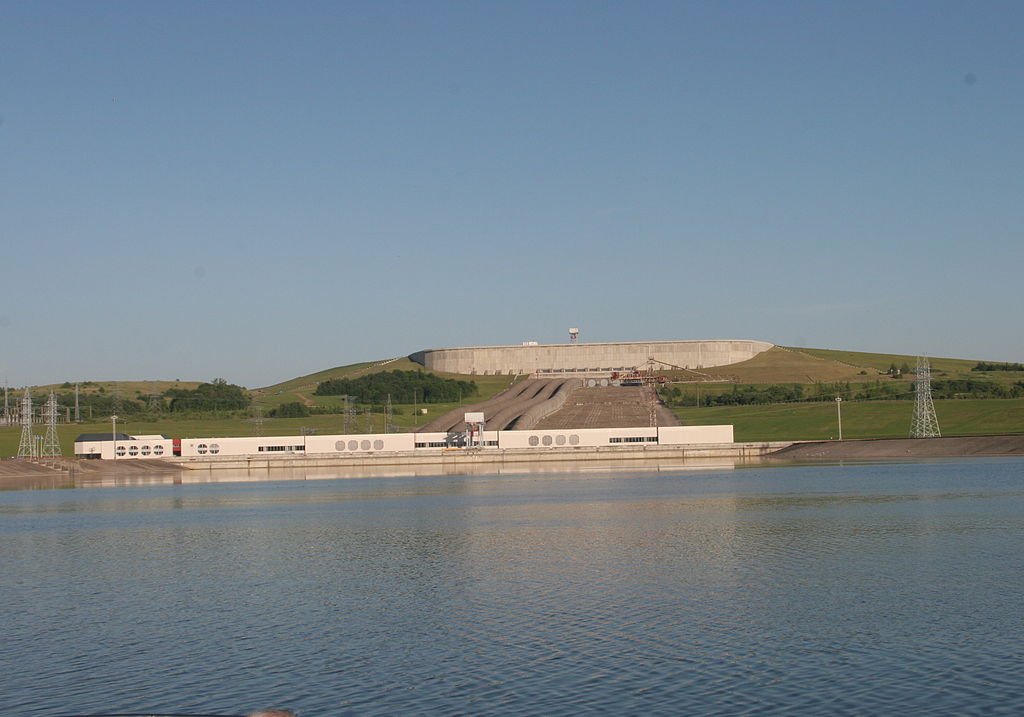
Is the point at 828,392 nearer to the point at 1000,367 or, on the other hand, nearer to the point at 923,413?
the point at 923,413

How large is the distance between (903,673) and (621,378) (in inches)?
6970

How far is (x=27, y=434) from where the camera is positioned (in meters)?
130

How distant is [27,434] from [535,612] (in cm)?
11908

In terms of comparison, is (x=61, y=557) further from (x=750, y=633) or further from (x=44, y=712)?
(x=750, y=633)

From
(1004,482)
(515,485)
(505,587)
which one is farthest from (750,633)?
(515,485)

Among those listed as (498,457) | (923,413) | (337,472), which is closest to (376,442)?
(337,472)

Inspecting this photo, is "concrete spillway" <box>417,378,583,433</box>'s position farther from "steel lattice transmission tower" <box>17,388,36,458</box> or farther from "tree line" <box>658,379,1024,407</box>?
"steel lattice transmission tower" <box>17,388,36,458</box>

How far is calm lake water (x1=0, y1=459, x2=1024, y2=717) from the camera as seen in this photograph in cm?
1958

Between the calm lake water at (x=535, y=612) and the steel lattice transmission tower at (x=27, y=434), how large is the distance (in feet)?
247

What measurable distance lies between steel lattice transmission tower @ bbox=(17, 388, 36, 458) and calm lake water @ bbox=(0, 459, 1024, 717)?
75.2 m

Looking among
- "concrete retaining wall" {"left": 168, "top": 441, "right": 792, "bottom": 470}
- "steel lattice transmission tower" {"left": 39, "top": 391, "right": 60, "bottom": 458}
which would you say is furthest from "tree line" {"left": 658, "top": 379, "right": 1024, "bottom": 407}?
"steel lattice transmission tower" {"left": 39, "top": 391, "right": 60, "bottom": 458}

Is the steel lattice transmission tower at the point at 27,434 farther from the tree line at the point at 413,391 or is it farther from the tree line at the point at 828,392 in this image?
the tree line at the point at 828,392

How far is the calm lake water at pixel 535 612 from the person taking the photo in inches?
771

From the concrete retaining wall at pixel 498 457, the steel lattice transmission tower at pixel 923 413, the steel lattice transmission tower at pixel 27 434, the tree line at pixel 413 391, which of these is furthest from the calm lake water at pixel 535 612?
the tree line at pixel 413 391
